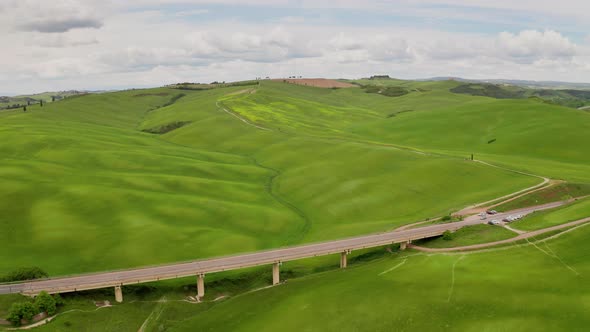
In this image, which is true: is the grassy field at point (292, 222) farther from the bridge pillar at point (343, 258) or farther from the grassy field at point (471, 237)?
the bridge pillar at point (343, 258)

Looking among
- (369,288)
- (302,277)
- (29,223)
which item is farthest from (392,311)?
(29,223)

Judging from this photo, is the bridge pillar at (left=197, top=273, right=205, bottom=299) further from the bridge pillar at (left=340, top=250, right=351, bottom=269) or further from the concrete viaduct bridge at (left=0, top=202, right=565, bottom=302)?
the bridge pillar at (left=340, top=250, right=351, bottom=269)

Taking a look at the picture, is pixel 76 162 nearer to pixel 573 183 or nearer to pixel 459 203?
pixel 459 203

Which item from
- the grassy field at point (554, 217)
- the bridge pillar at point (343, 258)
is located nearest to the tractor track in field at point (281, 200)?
the bridge pillar at point (343, 258)

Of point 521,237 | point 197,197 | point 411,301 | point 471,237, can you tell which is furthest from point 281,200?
point 411,301

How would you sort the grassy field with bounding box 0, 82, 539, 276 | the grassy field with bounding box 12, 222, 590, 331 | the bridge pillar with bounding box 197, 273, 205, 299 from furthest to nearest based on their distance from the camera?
1. the grassy field with bounding box 0, 82, 539, 276
2. the bridge pillar with bounding box 197, 273, 205, 299
3. the grassy field with bounding box 12, 222, 590, 331

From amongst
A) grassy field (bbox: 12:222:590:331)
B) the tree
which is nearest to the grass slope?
grassy field (bbox: 12:222:590:331)

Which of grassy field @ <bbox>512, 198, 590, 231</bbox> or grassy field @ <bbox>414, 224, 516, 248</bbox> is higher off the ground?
grassy field @ <bbox>512, 198, 590, 231</bbox>
